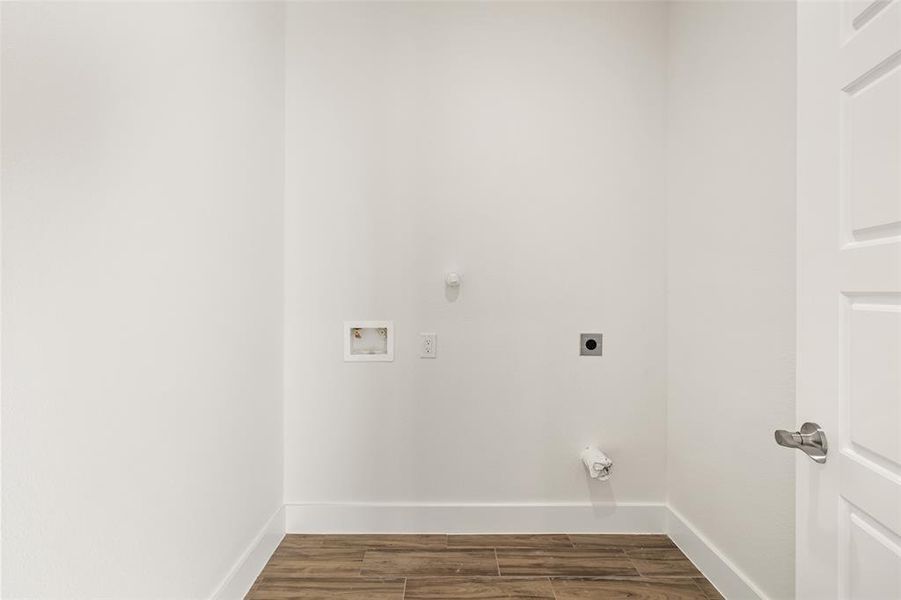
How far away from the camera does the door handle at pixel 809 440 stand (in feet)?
2.94

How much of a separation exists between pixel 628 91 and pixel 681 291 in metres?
0.91

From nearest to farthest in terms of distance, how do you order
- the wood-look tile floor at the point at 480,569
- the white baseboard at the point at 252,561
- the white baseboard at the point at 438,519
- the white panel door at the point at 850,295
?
1. the white panel door at the point at 850,295
2. the white baseboard at the point at 252,561
3. the wood-look tile floor at the point at 480,569
4. the white baseboard at the point at 438,519

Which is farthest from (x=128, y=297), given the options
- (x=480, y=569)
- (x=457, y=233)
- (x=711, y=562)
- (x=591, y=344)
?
(x=711, y=562)

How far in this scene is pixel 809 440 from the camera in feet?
2.98

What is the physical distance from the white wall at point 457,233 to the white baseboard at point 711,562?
0.63 feet

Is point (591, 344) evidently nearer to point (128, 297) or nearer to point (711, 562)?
point (711, 562)

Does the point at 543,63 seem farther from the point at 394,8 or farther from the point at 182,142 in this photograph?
the point at 182,142

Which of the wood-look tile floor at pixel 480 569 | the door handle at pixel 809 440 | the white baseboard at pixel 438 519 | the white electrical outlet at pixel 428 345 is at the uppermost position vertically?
the white electrical outlet at pixel 428 345

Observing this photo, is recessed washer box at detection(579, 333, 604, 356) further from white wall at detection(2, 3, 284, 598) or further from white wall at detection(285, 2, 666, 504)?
white wall at detection(2, 3, 284, 598)

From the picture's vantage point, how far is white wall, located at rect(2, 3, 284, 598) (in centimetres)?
84

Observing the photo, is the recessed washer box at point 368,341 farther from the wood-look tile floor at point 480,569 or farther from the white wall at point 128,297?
the wood-look tile floor at point 480,569

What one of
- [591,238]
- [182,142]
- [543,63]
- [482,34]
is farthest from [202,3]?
[591,238]

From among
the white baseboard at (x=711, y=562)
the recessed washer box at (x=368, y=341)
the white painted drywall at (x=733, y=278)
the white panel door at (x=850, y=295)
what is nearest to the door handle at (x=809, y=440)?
the white panel door at (x=850, y=295)

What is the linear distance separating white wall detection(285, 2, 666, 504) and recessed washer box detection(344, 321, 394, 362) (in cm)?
4
